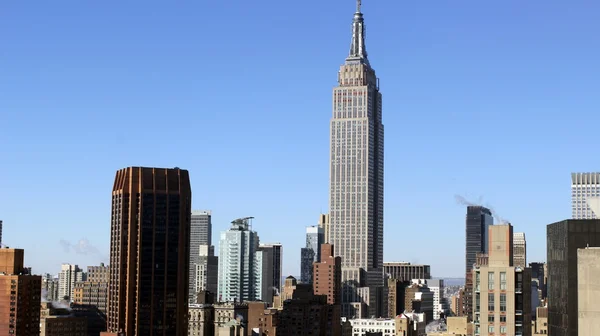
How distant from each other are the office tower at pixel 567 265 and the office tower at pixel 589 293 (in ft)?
33.9

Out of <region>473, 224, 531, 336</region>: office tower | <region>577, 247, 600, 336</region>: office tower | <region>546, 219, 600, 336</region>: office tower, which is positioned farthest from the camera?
<region>473, 224, 531, 336</region>: office tower

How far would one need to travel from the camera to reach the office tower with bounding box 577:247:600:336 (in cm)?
6781

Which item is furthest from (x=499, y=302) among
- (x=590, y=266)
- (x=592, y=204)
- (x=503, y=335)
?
(x=590, y=266)

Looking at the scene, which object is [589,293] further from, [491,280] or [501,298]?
[501,298]

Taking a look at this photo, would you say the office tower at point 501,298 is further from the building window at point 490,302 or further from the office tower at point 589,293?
the office tower at point 589,293

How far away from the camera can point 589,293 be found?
68.2 m

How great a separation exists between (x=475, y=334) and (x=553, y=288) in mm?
29507

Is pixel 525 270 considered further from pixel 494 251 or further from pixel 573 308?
pixel 573 308

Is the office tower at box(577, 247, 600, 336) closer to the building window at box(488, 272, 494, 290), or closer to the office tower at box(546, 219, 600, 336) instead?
the office tower at box(546, 219, 600, 336)

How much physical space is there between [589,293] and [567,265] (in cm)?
1357

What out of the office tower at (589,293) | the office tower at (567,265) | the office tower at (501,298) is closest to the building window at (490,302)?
the office tower at (501,298)

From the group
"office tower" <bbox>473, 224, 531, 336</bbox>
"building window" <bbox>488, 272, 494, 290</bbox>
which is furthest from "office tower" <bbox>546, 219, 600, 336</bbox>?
"building window" <bbox>488, 272, 494, 290</bbox>

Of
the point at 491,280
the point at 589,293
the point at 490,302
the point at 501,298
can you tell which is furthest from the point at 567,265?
the point at 490,302

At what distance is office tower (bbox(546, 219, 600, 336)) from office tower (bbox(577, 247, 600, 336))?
33.9ft
